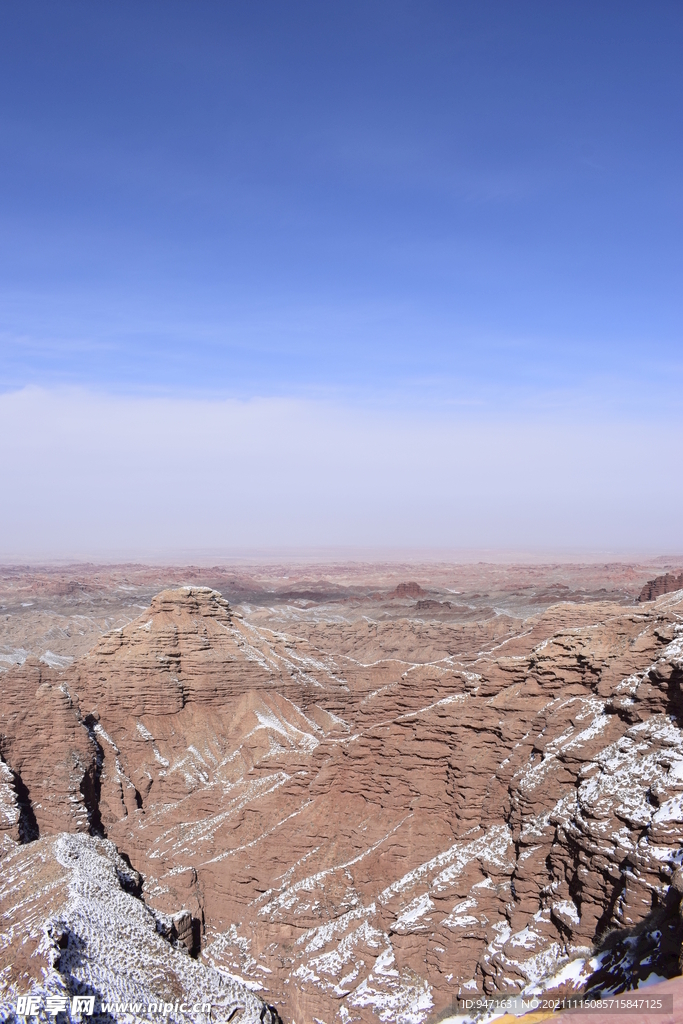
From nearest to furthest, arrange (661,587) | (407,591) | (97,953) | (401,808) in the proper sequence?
(97,953)
(401,808)
(661,587)
(407,591)

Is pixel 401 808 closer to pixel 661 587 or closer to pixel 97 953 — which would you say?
pixel 97 953

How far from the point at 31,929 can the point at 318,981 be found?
8915 mm

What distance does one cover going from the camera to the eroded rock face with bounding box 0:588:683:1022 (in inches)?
720

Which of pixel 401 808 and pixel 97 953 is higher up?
pixel 401 808

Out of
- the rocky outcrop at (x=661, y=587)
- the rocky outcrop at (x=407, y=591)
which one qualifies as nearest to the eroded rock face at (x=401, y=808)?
the rocky outcrop at (x=661, y=587)

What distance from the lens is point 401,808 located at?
25.8 meters

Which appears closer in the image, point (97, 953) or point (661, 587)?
point (97, 953)

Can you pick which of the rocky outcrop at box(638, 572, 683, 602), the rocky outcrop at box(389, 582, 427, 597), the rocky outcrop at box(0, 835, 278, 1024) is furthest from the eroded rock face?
the rocky outcrop at box(389, 582, 427, 597)

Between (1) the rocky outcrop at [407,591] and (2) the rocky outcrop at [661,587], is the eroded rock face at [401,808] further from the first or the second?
(1) the rocky outcrop at [407,591]

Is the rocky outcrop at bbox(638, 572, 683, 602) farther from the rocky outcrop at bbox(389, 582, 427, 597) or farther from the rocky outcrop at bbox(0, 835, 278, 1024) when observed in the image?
the rocky outcrop at bbox(0, 835, 278, 1024)

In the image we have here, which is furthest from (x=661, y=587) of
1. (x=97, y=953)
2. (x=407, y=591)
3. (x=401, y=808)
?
(x=97, y=953)

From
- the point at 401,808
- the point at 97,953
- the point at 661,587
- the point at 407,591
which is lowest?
the point at 407,591

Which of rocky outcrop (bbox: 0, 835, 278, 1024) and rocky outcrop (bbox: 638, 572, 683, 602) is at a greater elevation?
rocky outcrop (bbox: 638, 572, 683, 602)

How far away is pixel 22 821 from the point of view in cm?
2886
